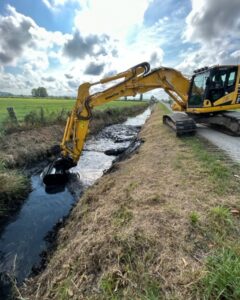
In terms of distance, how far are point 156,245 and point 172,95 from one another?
9421mm

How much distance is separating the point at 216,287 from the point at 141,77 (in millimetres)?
7834

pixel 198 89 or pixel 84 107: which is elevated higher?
pixel 198 89

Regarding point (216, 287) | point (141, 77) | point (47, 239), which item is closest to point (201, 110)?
point (141, 77)

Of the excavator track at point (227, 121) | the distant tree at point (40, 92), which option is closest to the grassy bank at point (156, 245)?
the excavator track at point (227, 121)

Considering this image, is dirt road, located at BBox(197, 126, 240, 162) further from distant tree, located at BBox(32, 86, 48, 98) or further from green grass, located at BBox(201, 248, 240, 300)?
distant tree, located at BBox(32, 86, 48, 98)

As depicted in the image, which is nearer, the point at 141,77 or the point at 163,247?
the point at 163,247

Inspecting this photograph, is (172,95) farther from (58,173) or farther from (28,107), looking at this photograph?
(28,107)

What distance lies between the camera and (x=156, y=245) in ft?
10.5

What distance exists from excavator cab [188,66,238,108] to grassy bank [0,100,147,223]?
7.62m

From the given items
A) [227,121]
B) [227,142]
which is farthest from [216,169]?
[227,121]

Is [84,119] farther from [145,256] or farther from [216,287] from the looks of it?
[216,287]

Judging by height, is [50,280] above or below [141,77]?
below

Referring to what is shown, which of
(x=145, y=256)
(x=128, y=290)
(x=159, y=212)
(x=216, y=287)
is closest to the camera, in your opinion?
(x=216, y=287)

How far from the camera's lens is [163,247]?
316 centimetres
